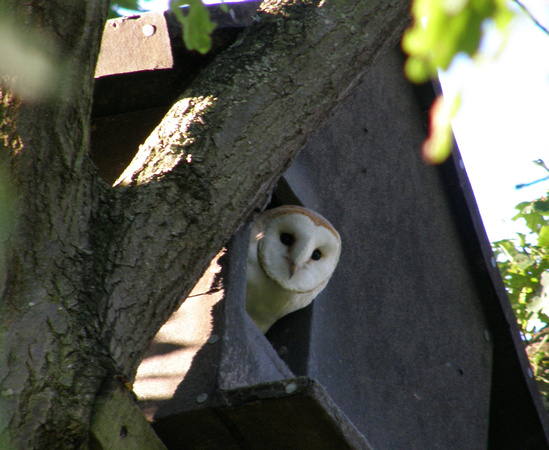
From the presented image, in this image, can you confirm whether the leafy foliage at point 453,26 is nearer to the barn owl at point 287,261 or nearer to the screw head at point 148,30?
the screw head at point 148,30

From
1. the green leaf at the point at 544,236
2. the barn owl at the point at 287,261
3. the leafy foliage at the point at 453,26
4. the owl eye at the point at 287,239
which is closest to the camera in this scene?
the leafy foliage at the point at 453,26

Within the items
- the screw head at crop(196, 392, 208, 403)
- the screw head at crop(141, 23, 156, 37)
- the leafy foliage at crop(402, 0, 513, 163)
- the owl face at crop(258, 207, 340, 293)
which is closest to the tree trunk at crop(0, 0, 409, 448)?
the screw head at crop(196, 392, 208, 403)

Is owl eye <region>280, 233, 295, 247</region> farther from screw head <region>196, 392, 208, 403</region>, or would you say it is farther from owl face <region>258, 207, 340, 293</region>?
screw head <region>196, 392, 208, 403</region>

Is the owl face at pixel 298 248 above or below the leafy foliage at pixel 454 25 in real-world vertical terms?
below

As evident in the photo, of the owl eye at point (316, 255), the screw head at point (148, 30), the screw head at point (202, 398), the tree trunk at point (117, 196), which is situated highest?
the screw head at point (148, 30)

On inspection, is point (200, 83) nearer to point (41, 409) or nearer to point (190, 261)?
point (190, 261)

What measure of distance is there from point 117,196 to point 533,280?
9.31 feet

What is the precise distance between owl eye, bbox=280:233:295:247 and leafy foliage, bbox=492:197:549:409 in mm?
1488

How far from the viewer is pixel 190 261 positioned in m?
1.46

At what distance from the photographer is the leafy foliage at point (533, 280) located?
144 inches

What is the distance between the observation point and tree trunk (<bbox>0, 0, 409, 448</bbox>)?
1.22m

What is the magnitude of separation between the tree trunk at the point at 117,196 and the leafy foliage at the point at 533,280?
7.39 feet

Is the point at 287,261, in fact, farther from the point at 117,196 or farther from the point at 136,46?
the point at 117,196

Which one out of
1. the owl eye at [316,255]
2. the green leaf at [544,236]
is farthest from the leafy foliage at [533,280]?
the owl eye at [316,255]
